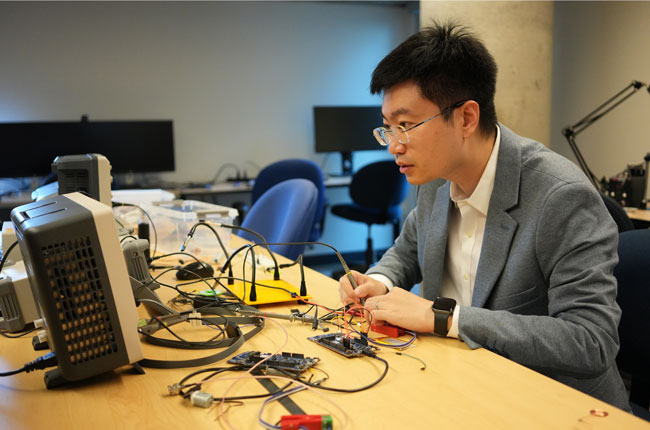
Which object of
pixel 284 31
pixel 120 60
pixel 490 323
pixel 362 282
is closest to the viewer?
pixel 490 323

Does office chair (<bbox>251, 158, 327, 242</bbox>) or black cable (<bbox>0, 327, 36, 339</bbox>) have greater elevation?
black cable (<bbox>0, 327, 36, 339</bbox>)

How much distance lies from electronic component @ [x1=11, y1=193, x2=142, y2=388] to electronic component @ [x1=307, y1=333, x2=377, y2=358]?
359 millimetres

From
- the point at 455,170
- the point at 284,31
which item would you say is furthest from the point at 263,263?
the point at 284,31

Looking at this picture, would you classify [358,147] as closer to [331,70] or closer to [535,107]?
[331,70]

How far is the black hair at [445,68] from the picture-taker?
1.26 meters

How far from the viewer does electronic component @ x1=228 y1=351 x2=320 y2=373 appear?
95 centimetres

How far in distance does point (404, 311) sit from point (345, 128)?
4984 mm

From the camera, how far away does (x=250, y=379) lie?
932 millimetres

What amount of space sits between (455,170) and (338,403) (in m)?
0.71

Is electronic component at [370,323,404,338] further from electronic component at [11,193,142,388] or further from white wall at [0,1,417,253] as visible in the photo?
white wall at [0,1,417,253]

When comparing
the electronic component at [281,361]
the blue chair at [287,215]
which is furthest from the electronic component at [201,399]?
the blue chair at [287,215]

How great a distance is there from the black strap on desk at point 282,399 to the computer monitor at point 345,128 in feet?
16.5

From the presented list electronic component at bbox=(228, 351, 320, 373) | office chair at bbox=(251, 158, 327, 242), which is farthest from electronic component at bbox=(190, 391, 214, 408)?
office chair at bbox=(251, 158, 327, 242)

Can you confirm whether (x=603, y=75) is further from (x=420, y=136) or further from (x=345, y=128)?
(x=420, y=136)
